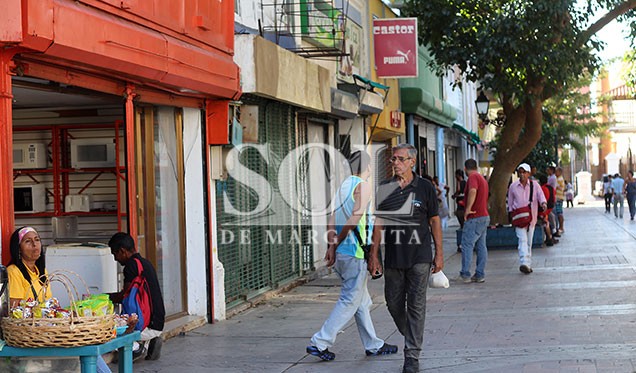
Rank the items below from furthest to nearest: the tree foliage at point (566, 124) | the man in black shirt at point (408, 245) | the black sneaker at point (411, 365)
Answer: the tree foliage at point (566, 124), the man in black shirt at point (408, 245), the black sneaker at point (411, 365)

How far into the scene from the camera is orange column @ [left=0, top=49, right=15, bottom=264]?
6.86 m

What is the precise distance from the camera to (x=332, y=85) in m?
16.6

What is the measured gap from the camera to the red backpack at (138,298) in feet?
28.0

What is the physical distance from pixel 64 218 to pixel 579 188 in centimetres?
4637

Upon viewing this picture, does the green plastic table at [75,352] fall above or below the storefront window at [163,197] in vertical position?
below

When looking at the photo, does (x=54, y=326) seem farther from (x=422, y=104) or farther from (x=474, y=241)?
(x=422, y=104)

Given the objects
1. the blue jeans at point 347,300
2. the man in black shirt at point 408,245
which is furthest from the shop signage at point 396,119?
the man in black shirt at point 408,245

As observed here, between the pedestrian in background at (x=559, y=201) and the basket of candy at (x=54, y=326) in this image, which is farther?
the pedestrian in background at (x=559, y=201)

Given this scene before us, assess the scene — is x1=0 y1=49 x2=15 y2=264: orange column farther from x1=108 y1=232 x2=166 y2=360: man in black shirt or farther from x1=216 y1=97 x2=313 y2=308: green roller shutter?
x1=216 y1=97 x2=313 y2=308: green roller shutter

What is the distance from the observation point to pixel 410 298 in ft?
27.1

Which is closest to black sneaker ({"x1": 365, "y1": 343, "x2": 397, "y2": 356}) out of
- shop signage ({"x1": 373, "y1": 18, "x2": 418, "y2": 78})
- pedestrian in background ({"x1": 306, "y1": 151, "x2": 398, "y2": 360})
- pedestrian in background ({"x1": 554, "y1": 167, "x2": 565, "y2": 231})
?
pedestrian in background ({"x1": 306, "y1": 151, "x2": 398, "y2": 360})

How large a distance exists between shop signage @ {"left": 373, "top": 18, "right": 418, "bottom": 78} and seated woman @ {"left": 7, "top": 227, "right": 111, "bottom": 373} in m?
14.2

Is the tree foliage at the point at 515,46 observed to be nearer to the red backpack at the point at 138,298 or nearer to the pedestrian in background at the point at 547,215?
the pedestrian in background at the point at 547,215

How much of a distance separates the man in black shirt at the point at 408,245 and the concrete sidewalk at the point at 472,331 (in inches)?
18.3
